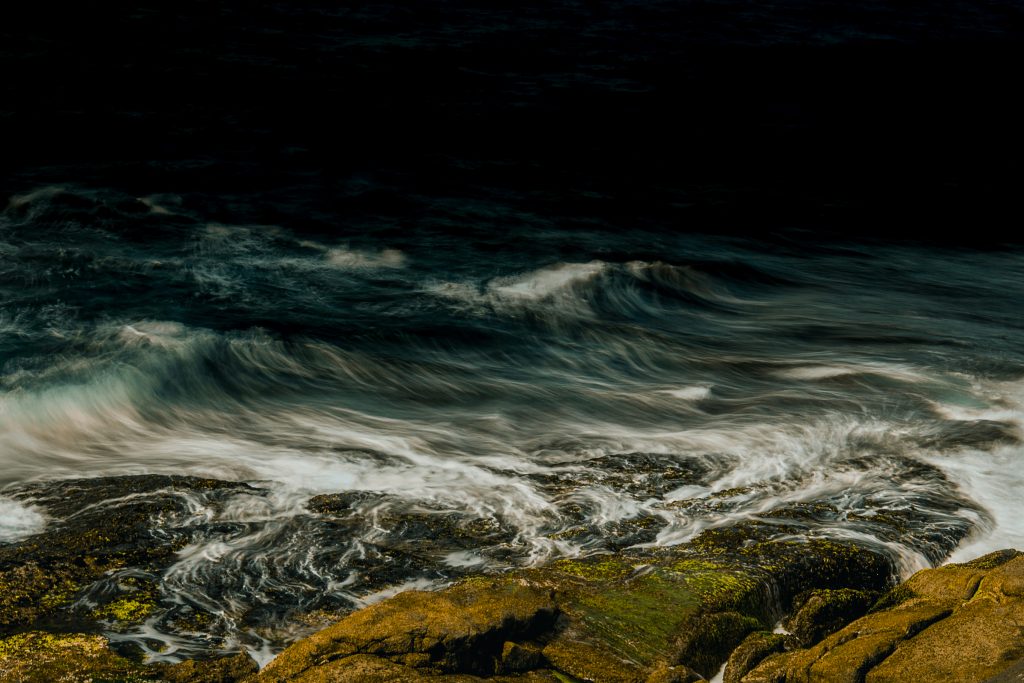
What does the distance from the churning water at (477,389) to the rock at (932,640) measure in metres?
1.01

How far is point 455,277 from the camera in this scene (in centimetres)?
1315

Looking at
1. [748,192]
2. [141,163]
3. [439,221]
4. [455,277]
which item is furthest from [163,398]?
[748,192]

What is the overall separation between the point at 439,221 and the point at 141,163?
5.64 m

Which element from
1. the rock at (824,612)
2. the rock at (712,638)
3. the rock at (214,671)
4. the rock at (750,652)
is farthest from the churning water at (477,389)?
the rock at (750,652)

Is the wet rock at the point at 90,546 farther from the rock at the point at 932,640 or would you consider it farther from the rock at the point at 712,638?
the rock at the point at 932,640

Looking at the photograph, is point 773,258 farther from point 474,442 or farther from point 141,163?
point 141,163

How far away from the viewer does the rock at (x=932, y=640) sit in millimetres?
4711

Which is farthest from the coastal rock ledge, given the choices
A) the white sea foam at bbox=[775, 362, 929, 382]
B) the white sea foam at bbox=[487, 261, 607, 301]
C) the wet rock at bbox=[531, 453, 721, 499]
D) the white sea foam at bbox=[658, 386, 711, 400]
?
the white sea foam at bbox=[487, 261, 607, 301]

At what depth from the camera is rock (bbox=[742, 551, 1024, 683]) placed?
185 inches

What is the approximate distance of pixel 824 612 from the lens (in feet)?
18.4

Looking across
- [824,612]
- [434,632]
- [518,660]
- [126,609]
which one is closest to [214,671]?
[126,609]

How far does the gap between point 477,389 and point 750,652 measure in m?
5.02

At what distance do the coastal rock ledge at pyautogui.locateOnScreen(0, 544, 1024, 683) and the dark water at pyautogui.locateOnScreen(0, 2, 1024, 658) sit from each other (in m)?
0.61

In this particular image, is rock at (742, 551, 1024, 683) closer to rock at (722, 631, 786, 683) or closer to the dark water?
rock at (722, 631, 786, 683)
